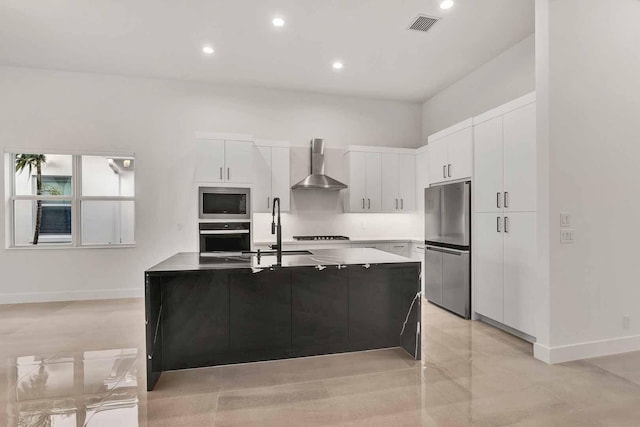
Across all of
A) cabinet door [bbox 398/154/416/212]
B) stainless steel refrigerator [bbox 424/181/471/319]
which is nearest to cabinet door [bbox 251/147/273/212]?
cabinet door [bbox 398/154/416/212]

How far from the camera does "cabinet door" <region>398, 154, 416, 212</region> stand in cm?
577

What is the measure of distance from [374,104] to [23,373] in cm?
569

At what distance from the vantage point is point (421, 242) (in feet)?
17.0

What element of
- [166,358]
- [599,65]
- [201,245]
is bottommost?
[166,358]

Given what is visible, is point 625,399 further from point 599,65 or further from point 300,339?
point 599,65

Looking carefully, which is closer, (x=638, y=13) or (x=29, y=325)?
(x=638, y=13)

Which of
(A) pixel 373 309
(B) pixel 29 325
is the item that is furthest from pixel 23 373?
(A) pixel 373 309

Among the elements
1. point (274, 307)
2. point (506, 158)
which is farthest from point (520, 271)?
point (274, 307)

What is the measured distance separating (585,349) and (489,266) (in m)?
1.10

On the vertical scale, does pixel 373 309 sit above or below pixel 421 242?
below

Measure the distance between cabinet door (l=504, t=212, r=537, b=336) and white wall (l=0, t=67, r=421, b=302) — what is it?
321 cm

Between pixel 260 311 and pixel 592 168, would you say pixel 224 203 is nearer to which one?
pixel 260 311

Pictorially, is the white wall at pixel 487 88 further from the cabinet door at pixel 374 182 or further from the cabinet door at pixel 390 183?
the cabinet door at pixel 374 182

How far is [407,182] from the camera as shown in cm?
580
